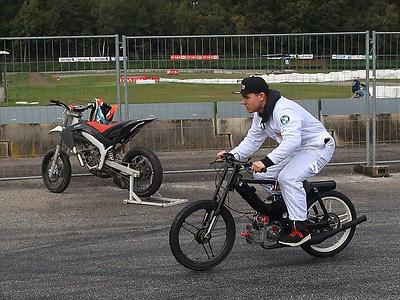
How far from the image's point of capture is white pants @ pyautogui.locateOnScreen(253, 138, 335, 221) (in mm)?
5715

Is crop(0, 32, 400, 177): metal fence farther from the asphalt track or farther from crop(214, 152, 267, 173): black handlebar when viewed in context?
crop(214, 152, 267, 173): black handlebar

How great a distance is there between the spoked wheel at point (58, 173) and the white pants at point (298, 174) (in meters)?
4.07

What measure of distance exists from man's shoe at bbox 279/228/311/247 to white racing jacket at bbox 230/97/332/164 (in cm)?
74

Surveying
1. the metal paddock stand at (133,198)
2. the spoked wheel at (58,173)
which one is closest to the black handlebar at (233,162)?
the metal paddock stand at (133,198)

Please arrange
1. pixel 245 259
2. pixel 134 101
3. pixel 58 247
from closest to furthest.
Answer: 1. pixel 245 259
2. pixel 58 247
3. pixel 134 101

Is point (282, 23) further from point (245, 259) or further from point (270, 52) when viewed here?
point (245, 259)

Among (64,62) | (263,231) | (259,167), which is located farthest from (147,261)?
(64,62)

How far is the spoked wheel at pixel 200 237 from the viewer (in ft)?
18.3

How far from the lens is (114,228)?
24.4 ft

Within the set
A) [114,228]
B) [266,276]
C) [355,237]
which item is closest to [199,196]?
[114,228]

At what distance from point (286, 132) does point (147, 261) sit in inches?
70.9

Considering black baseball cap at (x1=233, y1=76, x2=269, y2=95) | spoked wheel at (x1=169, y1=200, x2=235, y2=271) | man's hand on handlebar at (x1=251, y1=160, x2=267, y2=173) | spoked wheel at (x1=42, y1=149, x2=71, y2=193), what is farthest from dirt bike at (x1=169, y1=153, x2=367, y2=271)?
spoked wheel at (x1=42, y1=149, x2=71, y2=193)

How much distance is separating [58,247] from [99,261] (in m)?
0.72

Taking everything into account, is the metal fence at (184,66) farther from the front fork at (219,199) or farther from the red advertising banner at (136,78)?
the front fork at (219,199)
